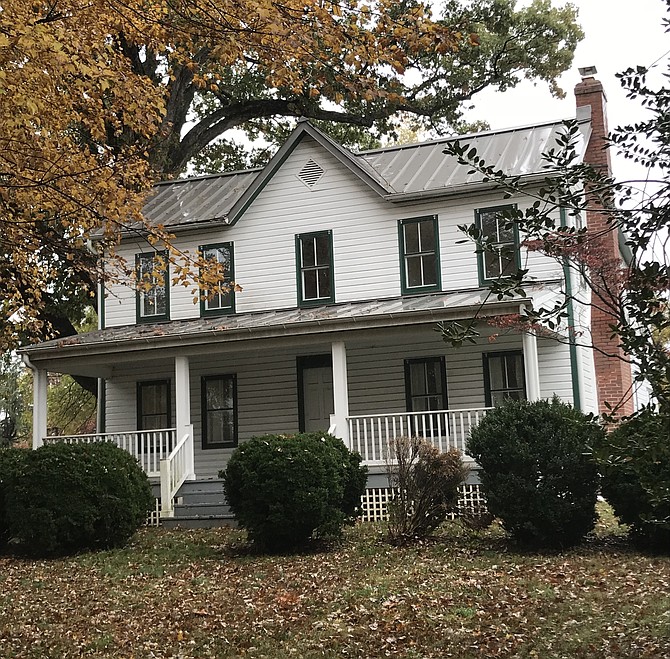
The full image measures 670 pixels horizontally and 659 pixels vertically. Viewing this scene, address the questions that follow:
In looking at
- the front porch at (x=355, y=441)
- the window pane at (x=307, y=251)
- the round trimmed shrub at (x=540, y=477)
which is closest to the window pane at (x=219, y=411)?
the front porch at (x=355, y=441)

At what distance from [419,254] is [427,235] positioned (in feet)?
1.46

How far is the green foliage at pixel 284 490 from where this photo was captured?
39.3 feet

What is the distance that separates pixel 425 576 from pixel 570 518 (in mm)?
2157

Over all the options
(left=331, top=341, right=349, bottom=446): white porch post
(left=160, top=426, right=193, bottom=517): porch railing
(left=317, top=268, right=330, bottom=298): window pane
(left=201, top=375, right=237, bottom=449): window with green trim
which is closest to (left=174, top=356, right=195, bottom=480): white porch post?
(left=160, top=426, right=193, bottom=517): porch railing

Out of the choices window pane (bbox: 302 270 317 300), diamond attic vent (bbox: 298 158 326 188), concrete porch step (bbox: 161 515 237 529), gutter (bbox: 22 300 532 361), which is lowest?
concrete porch step (bbox: 161 515 237 529)

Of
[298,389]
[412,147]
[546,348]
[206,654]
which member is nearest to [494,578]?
[206,654]

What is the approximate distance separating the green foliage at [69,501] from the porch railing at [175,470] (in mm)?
2571

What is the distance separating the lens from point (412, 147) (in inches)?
821

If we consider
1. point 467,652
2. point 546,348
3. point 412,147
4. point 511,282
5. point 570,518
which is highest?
point 412,147

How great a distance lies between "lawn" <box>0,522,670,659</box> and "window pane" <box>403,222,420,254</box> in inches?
300

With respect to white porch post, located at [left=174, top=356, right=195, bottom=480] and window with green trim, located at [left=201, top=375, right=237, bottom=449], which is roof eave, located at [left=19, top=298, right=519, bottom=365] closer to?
white porch post, located at [left=174, top=356, right=195, bottom=480]

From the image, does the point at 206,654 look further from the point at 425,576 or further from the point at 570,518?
the point at 570,518

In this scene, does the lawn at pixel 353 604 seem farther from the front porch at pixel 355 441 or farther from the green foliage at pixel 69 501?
the front porch at pixel 355 441

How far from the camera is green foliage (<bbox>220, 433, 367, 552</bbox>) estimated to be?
1198 cm
